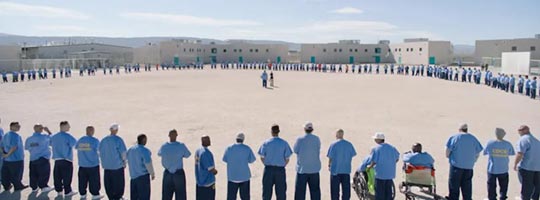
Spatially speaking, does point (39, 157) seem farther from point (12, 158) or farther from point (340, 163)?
point (340, 163)

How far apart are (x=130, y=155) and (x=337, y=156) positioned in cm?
352

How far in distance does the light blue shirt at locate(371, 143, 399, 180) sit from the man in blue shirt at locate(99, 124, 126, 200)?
436 centimetres

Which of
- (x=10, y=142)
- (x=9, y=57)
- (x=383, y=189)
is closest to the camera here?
(x=383, y=189)

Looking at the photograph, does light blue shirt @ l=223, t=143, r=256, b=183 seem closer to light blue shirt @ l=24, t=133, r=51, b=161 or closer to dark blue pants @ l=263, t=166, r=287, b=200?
dark blue pants @ l=263, t=166, r=287, b=200

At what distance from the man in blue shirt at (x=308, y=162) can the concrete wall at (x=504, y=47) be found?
6473 centimetres

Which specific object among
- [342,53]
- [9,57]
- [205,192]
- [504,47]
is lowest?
[205,192]

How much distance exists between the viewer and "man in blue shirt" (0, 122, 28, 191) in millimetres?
7598

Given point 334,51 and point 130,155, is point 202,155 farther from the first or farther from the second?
point 334,51

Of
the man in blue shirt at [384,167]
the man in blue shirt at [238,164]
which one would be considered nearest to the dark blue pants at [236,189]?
the man in blue shirt at [238,164]

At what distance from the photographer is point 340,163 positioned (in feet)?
22.8

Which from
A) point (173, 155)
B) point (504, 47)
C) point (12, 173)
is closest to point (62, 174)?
point (12, 173)

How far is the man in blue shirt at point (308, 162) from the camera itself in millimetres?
6969

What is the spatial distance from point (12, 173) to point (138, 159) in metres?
3.03

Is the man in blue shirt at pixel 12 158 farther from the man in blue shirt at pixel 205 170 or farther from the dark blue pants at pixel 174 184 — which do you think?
the man in blue shirt at pixel 205 170
